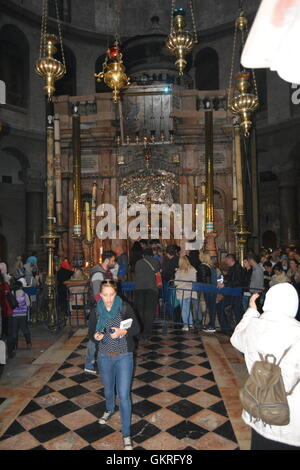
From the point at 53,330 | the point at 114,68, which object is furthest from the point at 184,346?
the point at 114,68

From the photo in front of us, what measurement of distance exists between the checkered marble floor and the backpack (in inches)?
62.5

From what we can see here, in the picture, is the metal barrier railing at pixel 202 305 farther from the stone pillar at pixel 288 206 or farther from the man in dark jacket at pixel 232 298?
the stone pillar at pixel 288 206

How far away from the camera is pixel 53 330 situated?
7.71m

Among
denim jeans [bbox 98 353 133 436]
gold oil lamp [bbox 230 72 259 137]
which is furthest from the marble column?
denim jeans [bbox 98 353 133 436]

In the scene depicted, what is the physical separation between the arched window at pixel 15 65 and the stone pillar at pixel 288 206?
46.8 ft

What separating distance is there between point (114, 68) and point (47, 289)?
16.5 feet

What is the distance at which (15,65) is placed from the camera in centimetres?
1844

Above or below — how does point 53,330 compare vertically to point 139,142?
below

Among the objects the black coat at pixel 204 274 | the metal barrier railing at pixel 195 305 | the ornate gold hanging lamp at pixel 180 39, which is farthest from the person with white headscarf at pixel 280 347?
the black coat at pixel 204 274

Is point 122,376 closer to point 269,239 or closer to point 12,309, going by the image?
point 12,309

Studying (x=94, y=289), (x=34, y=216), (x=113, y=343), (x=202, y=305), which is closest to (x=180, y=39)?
(x=94, y=289)
